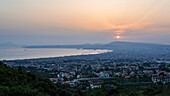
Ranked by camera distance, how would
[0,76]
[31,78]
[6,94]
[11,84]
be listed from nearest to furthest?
[6,94] → [11,84] → [0,76] → [31,78]

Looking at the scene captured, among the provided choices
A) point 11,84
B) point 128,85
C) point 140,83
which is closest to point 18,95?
point 11,84

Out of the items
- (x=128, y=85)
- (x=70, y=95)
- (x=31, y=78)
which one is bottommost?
(x=128, y=85)

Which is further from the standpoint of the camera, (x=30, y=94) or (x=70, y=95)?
(x=70, y=95)

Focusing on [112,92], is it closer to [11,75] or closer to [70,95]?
[70,95]

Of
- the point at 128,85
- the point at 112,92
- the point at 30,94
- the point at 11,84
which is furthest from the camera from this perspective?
the point at 128,85

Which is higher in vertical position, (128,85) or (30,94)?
(30,94)

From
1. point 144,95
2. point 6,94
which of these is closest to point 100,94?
point 144,95

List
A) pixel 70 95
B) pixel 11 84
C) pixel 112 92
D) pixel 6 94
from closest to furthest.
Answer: pixel 6 94 → pixel 11 84 → pixel 70 95 → pixel 112 92

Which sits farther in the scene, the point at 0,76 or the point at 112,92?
the point at 112,92

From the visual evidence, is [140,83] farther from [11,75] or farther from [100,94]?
[11,75]
